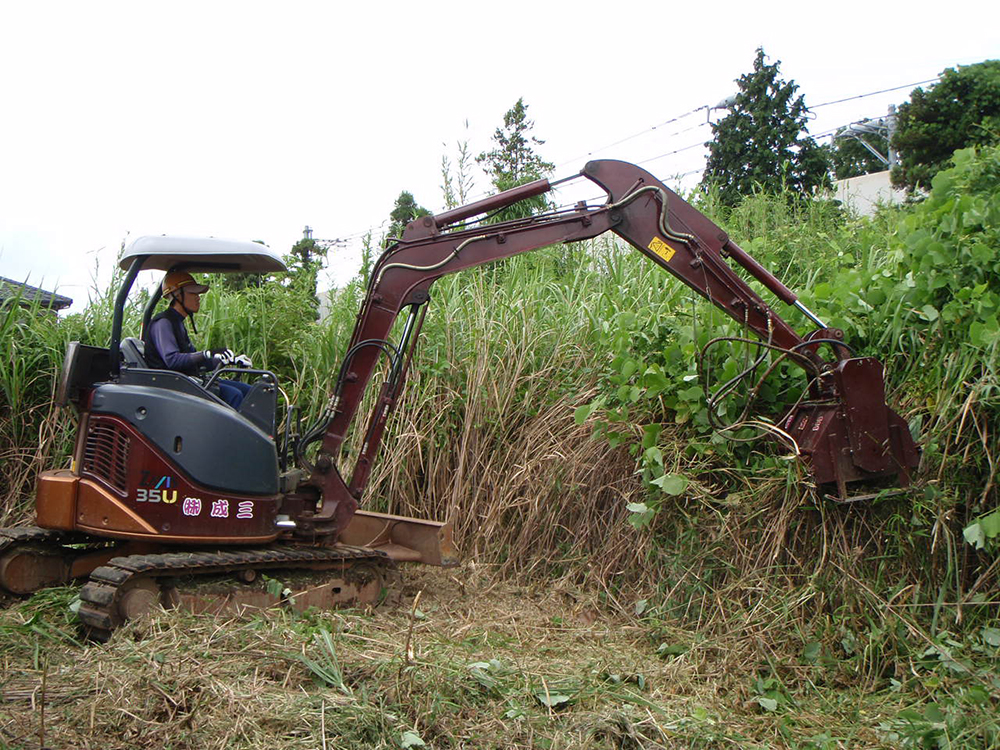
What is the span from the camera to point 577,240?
517 centimetres

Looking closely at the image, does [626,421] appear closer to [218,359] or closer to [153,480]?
[218,359]

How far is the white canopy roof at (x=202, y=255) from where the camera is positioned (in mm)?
4898

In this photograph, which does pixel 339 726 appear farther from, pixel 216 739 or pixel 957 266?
pixel 957 266

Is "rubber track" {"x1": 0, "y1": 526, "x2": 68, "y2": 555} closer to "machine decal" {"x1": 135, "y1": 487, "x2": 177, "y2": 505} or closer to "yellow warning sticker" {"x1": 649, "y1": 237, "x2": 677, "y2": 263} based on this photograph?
"machine decal" {"x1": 135, "y1": 487, "x2": 177, "y2": 505}

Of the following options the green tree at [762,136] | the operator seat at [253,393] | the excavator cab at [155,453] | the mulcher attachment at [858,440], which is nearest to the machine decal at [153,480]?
the excavator cab at [155,453]

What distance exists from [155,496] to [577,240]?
2.81 meters

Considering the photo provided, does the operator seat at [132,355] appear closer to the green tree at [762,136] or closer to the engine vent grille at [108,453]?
the engine vent grille at [108,453]

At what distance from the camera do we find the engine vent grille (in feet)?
15.4

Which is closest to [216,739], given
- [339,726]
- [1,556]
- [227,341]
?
[339,726]

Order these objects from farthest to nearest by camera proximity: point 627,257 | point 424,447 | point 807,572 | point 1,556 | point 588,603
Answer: point 627,257 < point 424,447 < point 588,603 < point 1,556 < point 807,572

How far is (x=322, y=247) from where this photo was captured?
347 inches

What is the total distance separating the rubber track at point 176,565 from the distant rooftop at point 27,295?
3.87 metres

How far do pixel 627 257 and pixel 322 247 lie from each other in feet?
10.4

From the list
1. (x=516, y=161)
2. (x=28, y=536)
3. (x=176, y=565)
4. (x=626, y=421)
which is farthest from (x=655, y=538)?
(x=516, y=161)
